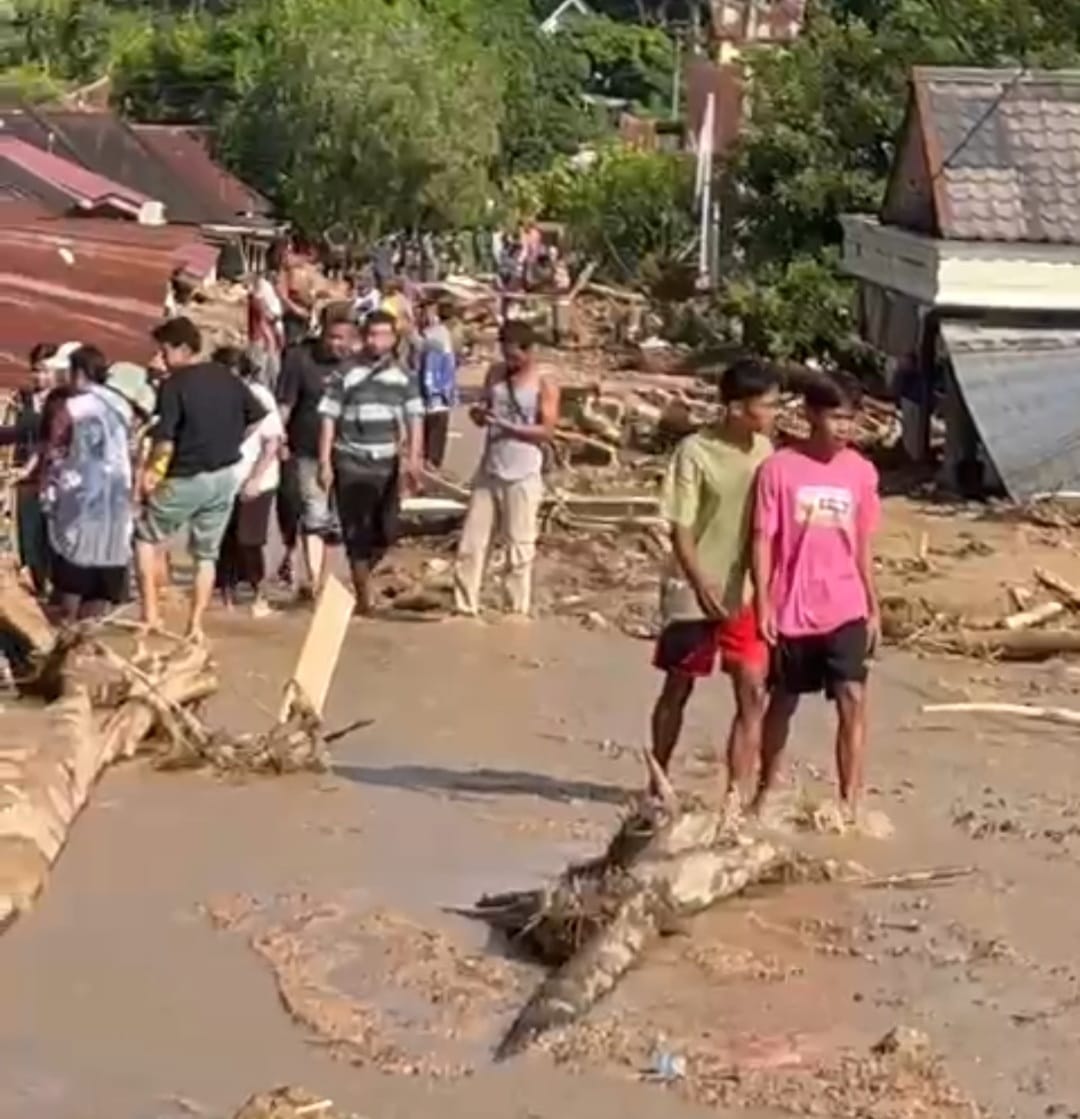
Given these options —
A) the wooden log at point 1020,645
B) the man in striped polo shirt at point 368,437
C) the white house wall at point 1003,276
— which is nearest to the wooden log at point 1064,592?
the wooden log at point 1020,645

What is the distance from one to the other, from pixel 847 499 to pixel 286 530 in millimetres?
6356

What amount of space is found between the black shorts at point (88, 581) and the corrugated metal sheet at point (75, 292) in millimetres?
3383

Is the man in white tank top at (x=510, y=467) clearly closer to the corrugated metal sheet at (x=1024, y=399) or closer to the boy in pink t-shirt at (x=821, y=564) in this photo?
the boy in pink t-shirt at (x=821, y=564)

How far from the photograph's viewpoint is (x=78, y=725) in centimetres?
1008

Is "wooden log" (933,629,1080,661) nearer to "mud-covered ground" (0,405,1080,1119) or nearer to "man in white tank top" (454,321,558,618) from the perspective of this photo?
"mud-covered ground" (0,405,1080,1119)

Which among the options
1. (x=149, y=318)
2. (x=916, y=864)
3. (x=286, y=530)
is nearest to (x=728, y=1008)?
(x=916, y=864)

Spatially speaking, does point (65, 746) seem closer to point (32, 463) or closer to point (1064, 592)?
point (32, 463)

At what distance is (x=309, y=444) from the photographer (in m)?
14.7

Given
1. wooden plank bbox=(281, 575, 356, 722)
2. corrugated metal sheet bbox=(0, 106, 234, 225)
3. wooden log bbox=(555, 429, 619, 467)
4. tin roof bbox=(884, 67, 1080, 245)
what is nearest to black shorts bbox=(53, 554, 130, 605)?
wooden plank bbox=(281, 575, 356, 722)

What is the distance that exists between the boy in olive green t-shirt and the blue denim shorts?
3.85 m

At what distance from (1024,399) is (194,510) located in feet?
34.6

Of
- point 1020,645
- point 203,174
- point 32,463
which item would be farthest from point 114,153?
point 32,463

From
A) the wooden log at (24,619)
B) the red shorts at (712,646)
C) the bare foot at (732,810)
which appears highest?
the red shorts at (712,646)

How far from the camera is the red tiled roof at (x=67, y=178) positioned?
3966 cm
